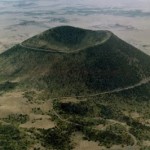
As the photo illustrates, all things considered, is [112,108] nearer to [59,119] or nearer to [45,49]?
[59,119]

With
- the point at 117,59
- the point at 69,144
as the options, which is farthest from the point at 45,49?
the point at 69,144

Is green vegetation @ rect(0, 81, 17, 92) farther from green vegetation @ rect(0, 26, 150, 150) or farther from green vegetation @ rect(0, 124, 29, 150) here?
green vegetation @ rect(0, 124, 29, 150)

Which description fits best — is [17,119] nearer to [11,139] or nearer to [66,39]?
[11,139]

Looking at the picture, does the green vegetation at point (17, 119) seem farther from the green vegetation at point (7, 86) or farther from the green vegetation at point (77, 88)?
the green vegetation at point (7, 86)

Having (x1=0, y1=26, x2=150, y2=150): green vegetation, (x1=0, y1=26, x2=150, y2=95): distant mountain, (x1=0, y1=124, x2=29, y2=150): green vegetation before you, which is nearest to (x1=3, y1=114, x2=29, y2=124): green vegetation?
(x1=0, y1=26, x2=150, y2=150): green vegetation

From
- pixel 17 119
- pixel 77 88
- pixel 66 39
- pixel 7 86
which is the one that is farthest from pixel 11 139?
pixel 66 39

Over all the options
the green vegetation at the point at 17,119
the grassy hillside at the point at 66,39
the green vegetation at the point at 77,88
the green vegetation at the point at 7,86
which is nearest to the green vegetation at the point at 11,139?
the green vegetation at the point at 77,88

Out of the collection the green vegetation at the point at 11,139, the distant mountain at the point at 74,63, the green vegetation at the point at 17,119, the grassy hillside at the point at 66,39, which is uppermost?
the grassy hillside at the point at 66,39

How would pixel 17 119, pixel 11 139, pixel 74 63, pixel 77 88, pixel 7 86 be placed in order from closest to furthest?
1. pixel 11 139
2. pixel 17 119
3. pixel 77 88
4. pixel 7 86
5. pixel 74 63
